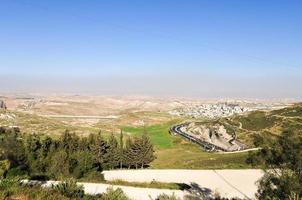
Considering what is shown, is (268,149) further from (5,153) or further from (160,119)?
(160,119)

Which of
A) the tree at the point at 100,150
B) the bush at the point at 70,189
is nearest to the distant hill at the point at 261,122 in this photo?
the tree at the point at 100,150

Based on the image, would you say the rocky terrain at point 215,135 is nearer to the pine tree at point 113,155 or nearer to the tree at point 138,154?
the tree at point 138,154

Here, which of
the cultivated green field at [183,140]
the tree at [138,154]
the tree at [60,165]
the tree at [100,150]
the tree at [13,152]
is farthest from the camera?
the cultivated green field at [183,140]

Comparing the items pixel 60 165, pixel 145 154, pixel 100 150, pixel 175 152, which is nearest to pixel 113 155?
pixel 100 150

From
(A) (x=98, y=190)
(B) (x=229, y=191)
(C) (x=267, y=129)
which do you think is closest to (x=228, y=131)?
(C) (x=267, y=129)

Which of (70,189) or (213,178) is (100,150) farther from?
(70,189)
